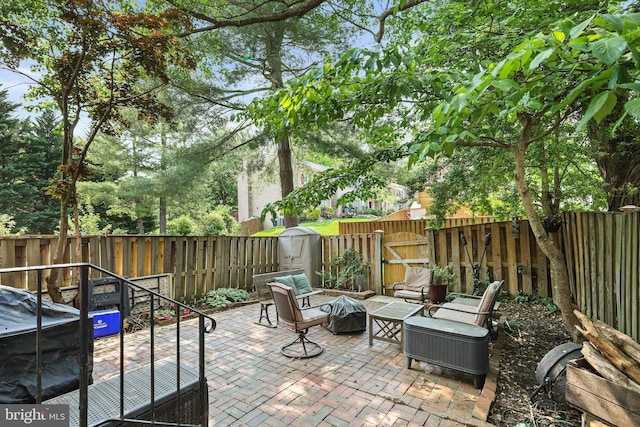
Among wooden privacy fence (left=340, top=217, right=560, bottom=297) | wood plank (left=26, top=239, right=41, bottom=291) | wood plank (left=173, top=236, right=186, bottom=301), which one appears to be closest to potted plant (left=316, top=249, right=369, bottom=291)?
wooden privacy fence (left=340, top=217, right=560, bottom=297)

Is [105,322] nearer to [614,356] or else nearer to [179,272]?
[179,272]

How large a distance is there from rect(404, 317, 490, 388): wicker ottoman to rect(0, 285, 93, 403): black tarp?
2.97 metres

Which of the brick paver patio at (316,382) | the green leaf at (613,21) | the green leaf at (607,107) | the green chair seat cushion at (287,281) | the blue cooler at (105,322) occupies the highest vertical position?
the green leaf at (613,21)

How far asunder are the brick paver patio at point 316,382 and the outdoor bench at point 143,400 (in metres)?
0.59

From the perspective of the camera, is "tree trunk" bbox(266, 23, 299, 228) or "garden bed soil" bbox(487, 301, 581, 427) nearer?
"garden bed soil" bbox(487, 301, 581, 427)

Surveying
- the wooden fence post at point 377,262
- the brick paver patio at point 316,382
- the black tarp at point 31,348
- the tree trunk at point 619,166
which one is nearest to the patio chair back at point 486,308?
the brick paver patio at point 316,382

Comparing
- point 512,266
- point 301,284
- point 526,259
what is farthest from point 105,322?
point 526,259

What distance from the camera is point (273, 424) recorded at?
8.20ft

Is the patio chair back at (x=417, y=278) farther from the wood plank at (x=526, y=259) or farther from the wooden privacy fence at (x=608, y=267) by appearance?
the wooden privacy fence at (x=608, y=267)

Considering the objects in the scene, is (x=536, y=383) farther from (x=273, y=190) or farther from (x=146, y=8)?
(x=273, y=190)

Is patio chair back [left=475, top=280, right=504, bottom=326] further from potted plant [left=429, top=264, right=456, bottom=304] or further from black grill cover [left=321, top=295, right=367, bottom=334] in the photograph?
potted plant [left=429, top=264, right=456, bottom=304]

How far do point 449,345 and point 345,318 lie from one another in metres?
1.84

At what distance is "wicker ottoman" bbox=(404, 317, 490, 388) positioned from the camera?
299cm

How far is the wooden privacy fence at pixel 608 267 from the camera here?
9.01 feet
